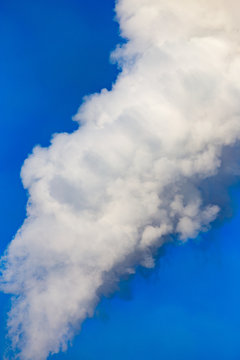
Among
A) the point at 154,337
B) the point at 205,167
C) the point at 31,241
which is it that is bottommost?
the point at 154,337

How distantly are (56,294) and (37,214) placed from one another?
2.32 metres

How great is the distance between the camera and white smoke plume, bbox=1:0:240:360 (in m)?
9.42

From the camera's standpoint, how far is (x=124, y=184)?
959cm

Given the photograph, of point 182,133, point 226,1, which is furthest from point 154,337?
point 226,1

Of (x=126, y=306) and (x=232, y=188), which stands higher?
(x=232, y=188)

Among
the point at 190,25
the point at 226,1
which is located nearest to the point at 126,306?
the point at 190,25

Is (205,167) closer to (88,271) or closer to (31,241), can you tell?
(88,271)

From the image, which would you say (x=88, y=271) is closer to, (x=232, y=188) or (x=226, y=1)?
(x=232, y=188)

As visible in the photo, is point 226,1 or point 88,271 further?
point 226,1

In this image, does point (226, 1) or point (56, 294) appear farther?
point (226, 1)

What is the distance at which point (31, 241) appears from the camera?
952 cm

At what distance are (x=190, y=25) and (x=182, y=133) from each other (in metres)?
3.44

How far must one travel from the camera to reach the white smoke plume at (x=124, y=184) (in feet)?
30.9

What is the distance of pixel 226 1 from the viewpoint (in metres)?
10.1
